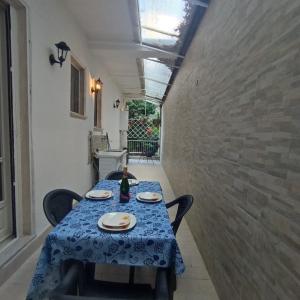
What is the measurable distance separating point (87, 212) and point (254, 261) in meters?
1.06

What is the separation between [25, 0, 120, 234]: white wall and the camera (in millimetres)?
2406

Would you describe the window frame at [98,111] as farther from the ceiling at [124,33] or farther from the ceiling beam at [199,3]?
the ceiling beam at [199,3]

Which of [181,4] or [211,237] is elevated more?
[181,4]

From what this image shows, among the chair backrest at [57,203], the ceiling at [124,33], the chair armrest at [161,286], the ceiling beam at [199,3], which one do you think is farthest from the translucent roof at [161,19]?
the chair armrest at [161,286]

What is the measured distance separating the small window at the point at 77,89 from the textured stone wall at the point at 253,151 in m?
2.38

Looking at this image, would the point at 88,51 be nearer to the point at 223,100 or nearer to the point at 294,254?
the point at 223,100

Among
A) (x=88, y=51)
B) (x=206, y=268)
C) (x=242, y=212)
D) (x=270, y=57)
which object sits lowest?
(x=206, y=268)

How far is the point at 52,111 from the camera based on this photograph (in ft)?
9.22

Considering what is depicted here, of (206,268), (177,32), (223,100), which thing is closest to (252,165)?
(223,100)

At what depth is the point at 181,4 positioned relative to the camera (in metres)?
2.74

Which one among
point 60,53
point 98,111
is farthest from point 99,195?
point 98,111

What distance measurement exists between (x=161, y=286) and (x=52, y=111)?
2354 millimetres

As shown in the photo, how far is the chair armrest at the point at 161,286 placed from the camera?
1005 millimetres

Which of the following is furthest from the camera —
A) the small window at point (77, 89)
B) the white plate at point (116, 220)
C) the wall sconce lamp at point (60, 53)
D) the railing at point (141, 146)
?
the railing at point (141, 146)
